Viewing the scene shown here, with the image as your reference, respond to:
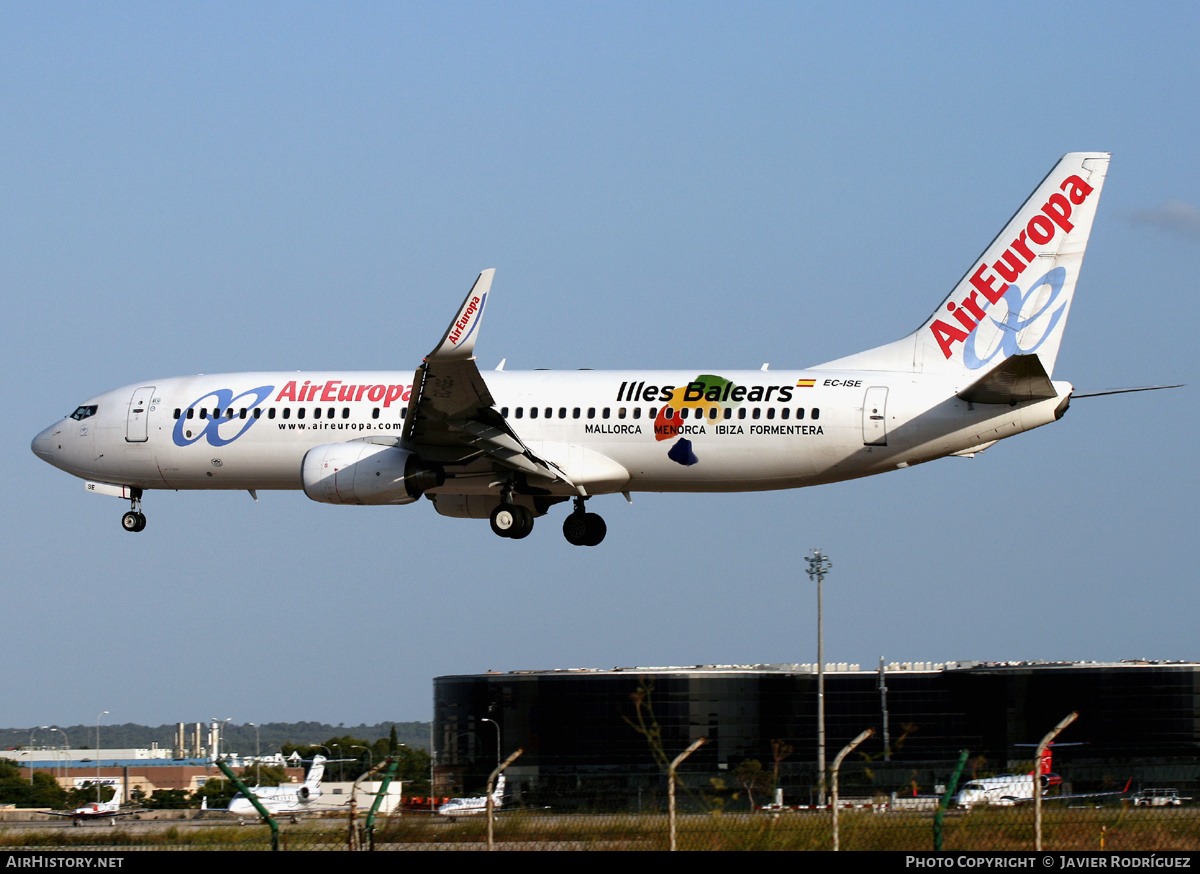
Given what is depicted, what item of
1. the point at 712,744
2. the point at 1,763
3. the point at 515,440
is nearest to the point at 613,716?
the point at 712,744

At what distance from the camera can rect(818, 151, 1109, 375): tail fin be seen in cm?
3822

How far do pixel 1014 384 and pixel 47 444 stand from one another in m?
27.9

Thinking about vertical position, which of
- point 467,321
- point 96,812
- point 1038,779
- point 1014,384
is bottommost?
point 96,812

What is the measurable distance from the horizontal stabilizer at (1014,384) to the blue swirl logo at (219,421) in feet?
61.7

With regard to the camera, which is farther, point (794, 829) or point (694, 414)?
point (694, 414)

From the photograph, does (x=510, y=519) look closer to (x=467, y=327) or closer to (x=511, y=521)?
(x=511, y=521)

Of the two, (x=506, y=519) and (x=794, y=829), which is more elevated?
(x=506, y=519)

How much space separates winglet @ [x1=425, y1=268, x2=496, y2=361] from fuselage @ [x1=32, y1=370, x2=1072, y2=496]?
446cm

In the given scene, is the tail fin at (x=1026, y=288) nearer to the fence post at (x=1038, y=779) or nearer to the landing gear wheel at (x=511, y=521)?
the landing gear wheel at (x=511, y=521)

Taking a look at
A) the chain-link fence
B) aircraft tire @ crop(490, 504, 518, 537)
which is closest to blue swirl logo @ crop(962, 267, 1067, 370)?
aircraft tire @ crop(490, 504, 518, 537)

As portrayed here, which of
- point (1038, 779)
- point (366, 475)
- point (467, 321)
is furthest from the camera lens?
point (366, 475)

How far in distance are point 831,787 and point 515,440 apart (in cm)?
2176

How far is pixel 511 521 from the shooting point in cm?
4059

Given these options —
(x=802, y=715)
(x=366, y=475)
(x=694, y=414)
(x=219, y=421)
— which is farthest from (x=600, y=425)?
(x=802, y=715)
